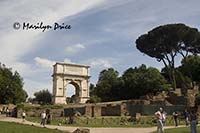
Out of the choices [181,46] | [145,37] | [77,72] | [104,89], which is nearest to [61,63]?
[77,72]

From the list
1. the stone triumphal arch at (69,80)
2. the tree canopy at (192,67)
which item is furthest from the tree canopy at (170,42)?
the stone triumphal arch at (69,80)

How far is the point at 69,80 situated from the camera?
8450 cm

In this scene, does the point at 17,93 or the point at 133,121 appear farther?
the point at 17,93

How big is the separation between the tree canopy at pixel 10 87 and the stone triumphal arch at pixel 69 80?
751 centimetres

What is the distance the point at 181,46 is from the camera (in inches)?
2766

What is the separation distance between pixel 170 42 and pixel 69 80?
25.4 metres

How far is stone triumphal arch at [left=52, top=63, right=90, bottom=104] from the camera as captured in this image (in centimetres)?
8319

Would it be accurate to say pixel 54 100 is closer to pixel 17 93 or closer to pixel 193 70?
pixel 17 93

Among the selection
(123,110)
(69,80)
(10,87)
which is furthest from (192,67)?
(10,87)

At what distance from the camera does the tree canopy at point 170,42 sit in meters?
69.2

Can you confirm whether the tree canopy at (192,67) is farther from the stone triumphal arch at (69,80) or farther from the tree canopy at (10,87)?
the tree canopy at (10,87)

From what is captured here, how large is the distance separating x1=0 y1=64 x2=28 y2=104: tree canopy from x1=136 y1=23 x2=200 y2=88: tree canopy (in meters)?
26.0

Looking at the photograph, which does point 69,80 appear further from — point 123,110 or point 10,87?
point 123,110

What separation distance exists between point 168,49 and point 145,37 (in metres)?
5.26
